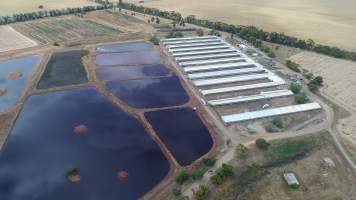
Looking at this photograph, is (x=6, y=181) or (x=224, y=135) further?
(x=224, y=135)

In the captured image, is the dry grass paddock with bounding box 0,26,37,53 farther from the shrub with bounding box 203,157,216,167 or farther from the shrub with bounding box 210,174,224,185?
the shrub with bounding box 210,174,224,185

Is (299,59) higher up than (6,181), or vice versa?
(299,59)

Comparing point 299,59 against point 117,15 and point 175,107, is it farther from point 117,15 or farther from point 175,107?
point 117,15

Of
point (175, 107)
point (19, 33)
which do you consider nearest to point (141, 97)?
point (175, 107)

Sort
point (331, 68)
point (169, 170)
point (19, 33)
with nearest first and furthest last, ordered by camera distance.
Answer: point (169, 170)
point (331, 68)
point (19, 33)

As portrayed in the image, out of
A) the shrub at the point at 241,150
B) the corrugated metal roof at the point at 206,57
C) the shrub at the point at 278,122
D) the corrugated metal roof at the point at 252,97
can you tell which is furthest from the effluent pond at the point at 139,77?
the shrub at the point at 241,150

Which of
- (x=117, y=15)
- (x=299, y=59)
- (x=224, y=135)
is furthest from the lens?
(x=117, y=15)

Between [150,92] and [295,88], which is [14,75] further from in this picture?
[295,88]
